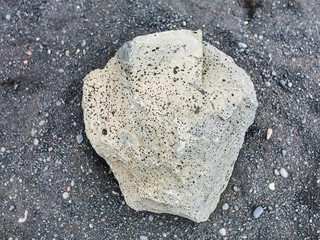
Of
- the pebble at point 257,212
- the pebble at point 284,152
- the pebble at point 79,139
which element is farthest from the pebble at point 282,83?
the pebble at point 79,139

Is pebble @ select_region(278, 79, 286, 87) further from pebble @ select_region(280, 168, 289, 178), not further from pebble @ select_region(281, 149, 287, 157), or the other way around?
pebble @ select_region(280, 168, 289, 178)

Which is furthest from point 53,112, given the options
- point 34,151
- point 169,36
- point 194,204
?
point 194,204

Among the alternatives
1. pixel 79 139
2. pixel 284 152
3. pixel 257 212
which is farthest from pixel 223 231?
pixel 79 139

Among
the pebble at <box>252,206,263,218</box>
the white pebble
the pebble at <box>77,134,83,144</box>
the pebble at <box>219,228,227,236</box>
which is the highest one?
the pebble at <box>77,134,83,144</box>

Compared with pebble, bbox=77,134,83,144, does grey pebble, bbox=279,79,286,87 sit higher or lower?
higher

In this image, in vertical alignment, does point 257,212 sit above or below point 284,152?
below

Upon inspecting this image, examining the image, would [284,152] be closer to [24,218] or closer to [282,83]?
[282,83]

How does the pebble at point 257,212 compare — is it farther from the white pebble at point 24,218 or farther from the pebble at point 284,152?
the white pebble at point 24,218

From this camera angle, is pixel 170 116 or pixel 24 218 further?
pixel 24 218

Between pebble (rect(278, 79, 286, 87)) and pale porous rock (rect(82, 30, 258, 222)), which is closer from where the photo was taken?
pale porous rock (rect(82, 30, 258, 222))

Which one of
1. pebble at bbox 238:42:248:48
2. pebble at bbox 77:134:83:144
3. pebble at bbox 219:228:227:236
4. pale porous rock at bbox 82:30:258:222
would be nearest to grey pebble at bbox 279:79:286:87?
pebble at bbox 238:42:248:48
